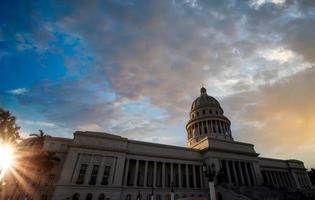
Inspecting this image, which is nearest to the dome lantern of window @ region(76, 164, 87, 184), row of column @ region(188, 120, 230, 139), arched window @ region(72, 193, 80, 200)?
row of column @ region(188, 120, 230, 139)

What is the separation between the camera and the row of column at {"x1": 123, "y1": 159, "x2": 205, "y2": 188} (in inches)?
1531

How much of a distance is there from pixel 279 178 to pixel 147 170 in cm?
4688

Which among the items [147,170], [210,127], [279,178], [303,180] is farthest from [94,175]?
[303,180]

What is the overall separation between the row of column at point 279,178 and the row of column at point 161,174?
2596 centimetres

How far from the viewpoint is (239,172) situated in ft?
149

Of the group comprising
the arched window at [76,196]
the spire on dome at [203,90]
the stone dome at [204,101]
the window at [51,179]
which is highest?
the spire on dome at [203,90]

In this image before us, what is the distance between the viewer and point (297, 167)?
206 feet

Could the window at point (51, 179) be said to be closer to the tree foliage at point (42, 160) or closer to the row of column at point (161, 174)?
the tree foliage at point (42, 160)

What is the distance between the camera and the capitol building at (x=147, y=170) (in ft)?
108

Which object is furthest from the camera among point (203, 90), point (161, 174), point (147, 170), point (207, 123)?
point (203, 90)

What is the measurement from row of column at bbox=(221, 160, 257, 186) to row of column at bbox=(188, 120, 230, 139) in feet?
44.6

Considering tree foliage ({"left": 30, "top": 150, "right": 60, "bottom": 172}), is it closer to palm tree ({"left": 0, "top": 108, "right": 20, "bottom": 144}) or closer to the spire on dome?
palm tree ({"left": 0, "top": 108, "right": 20, "bottom": 144})

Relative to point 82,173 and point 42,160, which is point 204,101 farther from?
point 42,160

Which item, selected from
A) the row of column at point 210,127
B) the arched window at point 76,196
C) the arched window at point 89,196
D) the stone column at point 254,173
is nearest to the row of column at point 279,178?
the stone column at point 254,173
